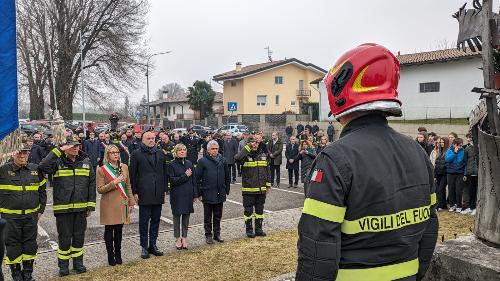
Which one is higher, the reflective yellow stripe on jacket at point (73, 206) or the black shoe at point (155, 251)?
the reflective yellow stripe on jacket at point (73, 206)

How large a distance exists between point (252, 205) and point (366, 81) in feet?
20.5

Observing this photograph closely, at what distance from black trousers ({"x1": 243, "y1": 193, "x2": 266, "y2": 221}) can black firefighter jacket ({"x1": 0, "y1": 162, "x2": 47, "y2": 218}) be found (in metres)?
3.54

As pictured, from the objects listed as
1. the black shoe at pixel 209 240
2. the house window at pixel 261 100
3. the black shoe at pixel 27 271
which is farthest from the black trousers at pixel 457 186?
the house window at pixel 261 100

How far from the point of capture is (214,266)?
6.17 m

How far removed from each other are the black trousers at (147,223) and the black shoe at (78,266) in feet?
3.16

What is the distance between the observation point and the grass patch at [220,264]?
579 centimetres

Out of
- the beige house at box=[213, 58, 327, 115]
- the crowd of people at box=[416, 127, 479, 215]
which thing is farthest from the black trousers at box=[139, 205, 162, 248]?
the beige house at box=[213, 58, 327, 115]

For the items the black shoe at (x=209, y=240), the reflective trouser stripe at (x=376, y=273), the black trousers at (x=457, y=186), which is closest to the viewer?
the reflective trouser stripe at (x=376, y=273)

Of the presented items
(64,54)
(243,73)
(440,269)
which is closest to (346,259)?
(440,269)

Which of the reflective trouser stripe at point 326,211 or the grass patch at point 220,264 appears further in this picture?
the grass patch at point 220,264

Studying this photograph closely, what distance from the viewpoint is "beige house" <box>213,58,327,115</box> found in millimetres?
45625

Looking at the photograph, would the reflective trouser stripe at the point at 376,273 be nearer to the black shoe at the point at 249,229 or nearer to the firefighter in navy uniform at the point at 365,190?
the firefighter in navy uniform at the point at 365,190

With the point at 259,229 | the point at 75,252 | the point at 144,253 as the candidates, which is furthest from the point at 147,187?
the point at 259,229

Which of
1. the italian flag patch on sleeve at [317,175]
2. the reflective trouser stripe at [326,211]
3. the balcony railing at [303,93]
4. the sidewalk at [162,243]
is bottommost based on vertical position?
the sidewalk at [162,243]
